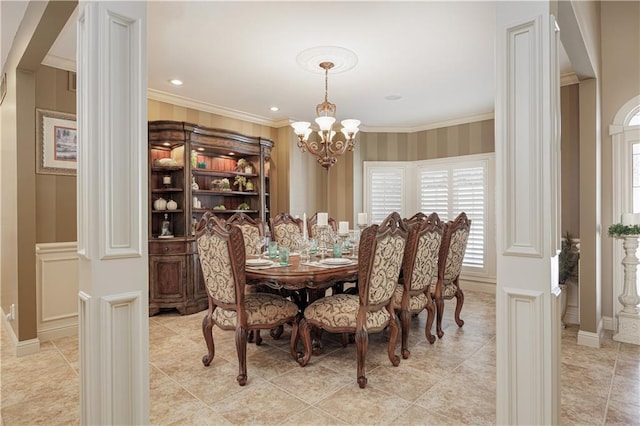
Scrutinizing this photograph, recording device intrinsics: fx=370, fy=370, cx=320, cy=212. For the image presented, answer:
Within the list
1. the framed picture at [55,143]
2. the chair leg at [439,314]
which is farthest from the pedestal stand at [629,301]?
the framed picture at [55,143]

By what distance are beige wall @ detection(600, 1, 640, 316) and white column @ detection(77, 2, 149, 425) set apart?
3942mm

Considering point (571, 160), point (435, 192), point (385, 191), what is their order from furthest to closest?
point (385, 191) < point (435, 192) < point (571, 160)

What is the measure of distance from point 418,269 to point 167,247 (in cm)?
289

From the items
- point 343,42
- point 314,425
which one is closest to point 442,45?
point 343,42

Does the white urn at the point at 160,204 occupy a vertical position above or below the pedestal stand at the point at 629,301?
above

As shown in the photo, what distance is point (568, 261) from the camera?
3.98m

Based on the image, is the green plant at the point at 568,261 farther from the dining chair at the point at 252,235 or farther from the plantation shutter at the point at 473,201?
the dining chair at the point at 252,235

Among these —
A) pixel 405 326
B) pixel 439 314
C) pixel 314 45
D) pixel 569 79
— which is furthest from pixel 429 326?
pixel 569 79

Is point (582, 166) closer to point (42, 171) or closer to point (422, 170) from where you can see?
point (422, 170)

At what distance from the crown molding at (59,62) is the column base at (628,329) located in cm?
572

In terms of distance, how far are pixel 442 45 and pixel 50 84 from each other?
3681 mm

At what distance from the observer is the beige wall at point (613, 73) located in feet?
11.0

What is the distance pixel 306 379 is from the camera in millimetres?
2676

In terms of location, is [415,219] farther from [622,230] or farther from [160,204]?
[160,204]
